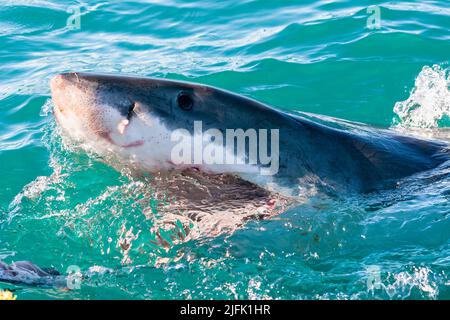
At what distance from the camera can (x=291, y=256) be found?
3.99m

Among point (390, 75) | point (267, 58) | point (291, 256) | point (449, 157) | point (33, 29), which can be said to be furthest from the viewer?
point (33, 29)

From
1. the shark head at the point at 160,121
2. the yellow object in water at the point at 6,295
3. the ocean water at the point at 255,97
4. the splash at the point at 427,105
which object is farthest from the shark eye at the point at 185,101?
the splash at the point at 427,105

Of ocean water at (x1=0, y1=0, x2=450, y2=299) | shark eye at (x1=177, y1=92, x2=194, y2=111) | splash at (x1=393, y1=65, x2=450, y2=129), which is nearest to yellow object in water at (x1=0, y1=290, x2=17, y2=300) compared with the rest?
ocean water at (x1=0, y1=0, x2=450, y2=299)

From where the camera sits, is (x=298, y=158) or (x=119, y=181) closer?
(x=298, y=158)

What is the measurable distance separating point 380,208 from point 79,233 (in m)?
1.82

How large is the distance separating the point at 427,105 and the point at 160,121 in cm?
379

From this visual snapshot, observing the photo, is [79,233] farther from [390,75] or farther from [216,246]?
[390,75]

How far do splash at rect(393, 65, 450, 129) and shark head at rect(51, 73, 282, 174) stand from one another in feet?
9.37

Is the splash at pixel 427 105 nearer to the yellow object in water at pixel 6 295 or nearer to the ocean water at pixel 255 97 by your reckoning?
the ocean water at pixel 255 97

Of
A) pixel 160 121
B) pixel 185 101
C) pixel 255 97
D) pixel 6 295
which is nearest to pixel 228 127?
pixel 185 101

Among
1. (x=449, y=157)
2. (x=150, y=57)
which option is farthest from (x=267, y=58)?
(x=449, y=157)

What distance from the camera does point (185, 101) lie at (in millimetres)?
3734

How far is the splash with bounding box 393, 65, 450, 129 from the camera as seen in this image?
6492 millimetres
